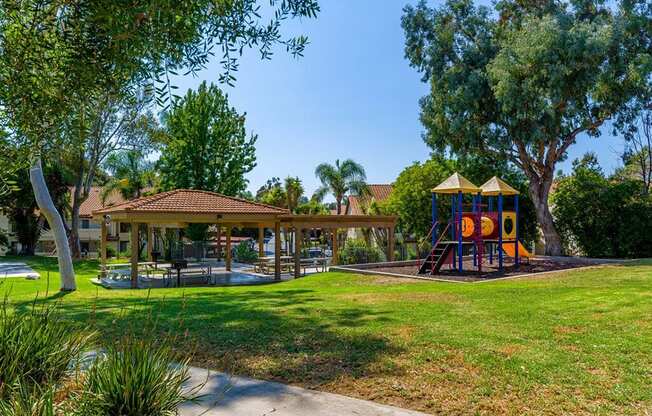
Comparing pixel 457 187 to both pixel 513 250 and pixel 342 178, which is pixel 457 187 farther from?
pixel 342 178

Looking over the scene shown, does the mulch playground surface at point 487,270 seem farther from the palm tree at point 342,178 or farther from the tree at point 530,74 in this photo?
the palm tree at point 342,178

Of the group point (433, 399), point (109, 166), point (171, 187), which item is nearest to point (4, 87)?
point (433, 399)

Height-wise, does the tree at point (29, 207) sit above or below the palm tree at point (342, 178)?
below

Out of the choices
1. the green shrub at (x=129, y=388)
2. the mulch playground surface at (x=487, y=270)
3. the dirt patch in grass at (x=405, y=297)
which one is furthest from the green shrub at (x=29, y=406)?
the mulch playground surface at (x=487, y=270)

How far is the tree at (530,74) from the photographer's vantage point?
21312mm

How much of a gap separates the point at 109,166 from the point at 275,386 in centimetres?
4287

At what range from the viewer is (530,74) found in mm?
22172

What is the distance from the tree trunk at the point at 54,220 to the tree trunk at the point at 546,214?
66.9 ft

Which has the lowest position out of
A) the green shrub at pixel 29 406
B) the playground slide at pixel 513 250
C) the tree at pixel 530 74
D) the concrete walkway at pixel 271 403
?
the concrete walkway at pixel 271 403

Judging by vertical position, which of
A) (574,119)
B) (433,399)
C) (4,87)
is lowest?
(433,399)

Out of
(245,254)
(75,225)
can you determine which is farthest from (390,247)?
(75,225)

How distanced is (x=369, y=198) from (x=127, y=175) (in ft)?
68.8

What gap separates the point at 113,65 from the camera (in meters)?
5.29

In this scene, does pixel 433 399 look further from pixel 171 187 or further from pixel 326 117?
pixel 171 187
